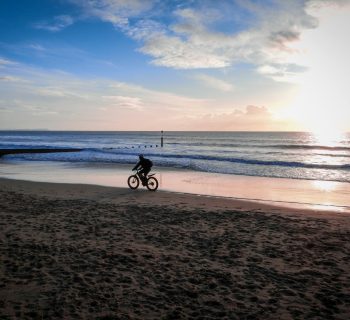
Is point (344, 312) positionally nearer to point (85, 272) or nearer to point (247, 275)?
point (247, 275)

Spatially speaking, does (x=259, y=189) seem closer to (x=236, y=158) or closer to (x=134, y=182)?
(x=134, y=182)

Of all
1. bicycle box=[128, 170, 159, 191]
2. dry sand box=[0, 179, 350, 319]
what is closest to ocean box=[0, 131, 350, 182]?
bicycle box=[128, 170, 159, 191]

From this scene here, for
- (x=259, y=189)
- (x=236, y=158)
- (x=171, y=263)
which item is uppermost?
(x=236, y=158)

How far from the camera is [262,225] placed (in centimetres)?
1102

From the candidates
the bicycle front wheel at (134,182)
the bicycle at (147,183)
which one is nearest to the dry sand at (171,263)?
the bicycle at (147,183)

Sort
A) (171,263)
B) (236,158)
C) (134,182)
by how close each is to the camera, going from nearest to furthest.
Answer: (171,263)
(134,182)
(236,158)

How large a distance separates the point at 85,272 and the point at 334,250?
618 cm

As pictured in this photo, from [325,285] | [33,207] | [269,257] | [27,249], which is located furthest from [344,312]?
[33,207]

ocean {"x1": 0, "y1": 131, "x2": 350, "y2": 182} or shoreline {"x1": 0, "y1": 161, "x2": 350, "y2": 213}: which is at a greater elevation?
ocean {"x1": 0, "y1": 131, "x2": 350, "y2": 182}

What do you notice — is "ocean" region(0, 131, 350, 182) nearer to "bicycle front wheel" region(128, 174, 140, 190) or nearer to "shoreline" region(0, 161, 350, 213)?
"shoreline" region(0, 161, 350, 213)

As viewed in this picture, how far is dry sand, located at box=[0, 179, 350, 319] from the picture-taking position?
553 centimetres

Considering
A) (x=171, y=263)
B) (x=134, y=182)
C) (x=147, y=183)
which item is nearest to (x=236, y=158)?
(x=134, y=182)

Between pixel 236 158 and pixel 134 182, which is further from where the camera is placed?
pixel 236 158

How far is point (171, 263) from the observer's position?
7453mm
